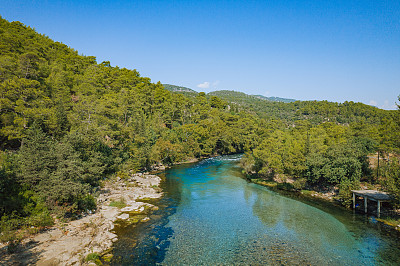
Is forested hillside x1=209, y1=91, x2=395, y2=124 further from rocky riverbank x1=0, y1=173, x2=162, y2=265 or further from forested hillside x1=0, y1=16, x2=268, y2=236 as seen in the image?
rocky riverbank x1=0, y1=173, x2=162, y2=265

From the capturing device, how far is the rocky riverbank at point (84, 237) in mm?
12117

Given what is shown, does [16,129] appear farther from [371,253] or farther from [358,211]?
[358,211]

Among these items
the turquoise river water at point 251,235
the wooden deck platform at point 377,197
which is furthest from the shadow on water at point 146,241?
the wooden deck platform at point 377,197

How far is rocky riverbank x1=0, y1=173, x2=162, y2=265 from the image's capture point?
1212 cm

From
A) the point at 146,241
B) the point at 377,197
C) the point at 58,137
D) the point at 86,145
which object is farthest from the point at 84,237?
the point at 377,197

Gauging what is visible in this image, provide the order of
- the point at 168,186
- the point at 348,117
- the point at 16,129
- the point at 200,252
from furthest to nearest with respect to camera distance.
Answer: the point at 348,117, the point at 168,186, the point at 16,129, the point at 200,252

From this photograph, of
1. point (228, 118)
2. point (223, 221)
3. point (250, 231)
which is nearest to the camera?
point (250, 231)

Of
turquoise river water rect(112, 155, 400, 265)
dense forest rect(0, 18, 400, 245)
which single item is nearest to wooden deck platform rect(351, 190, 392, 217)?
dense forest rect(0, 18, 400, 245)

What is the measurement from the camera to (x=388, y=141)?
27.0m

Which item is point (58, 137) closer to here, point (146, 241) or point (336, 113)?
point (146, 241)

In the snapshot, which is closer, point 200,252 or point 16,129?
point 200,252

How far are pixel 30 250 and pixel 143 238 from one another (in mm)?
7025

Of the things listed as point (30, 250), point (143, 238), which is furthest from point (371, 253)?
point (30, 250)

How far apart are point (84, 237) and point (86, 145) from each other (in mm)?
12865
